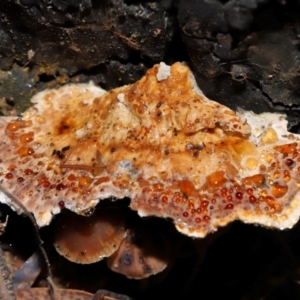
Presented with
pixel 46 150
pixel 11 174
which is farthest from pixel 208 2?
pixel 11 174

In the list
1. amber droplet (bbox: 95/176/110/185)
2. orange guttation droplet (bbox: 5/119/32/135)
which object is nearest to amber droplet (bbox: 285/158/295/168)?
amber droplet (bbox: 95/176/110/185)

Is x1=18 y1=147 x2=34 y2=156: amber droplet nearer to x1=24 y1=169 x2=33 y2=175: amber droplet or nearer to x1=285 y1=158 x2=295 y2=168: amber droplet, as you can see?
x1=24 y1=169 x2=33 y2=175: amber droplet

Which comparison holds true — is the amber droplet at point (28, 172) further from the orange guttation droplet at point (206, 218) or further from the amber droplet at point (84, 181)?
the orange guttation droplet at point (206, 218)

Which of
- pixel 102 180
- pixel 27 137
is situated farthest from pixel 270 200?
pixel 27 137

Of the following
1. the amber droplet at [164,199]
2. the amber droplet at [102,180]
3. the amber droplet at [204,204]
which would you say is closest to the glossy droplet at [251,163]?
the amber droplet at [204,204]

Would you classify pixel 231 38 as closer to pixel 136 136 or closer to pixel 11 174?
pixel 136 136

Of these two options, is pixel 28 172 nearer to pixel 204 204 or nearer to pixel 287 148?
pixel 204 204
